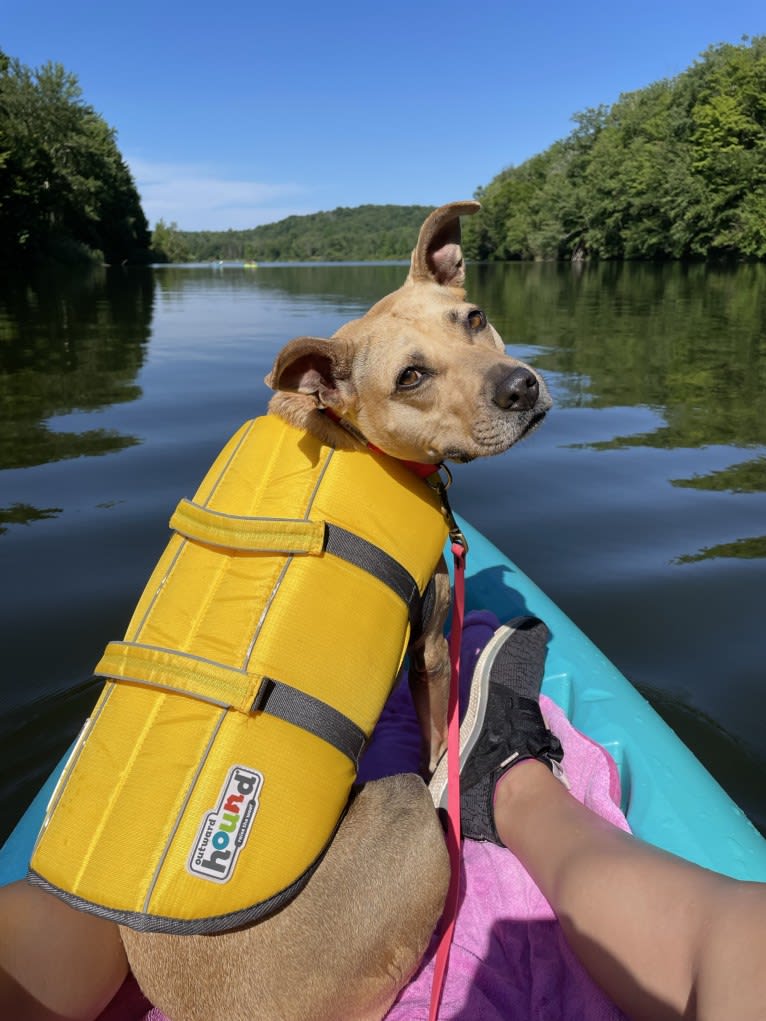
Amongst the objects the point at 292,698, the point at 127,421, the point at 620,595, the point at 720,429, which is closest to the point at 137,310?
the point at 127,421

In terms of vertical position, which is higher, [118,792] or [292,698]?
[292,698]

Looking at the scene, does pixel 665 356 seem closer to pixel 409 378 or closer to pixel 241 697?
pixel 409 378

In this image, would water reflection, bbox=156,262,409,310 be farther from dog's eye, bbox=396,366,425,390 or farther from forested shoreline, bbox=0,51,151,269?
dog's eye, bbox=396,366,425,390

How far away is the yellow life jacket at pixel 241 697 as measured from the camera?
81.4 inches

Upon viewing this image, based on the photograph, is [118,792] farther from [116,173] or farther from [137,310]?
[116,173]

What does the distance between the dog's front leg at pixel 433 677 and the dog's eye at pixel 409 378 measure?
904mm

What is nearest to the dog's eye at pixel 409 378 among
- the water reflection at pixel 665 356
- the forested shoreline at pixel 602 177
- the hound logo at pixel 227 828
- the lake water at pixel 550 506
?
the hound logo at pixel 227 828

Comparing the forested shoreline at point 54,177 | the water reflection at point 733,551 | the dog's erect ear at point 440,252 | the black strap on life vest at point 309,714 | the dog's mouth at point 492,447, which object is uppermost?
the forested shoreline at point 54,177

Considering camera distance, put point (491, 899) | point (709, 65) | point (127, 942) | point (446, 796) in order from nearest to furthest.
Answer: point (127, 942), point (491, 899), point (446, 796), point (709, 65)

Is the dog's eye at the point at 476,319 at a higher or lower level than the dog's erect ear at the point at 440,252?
lower

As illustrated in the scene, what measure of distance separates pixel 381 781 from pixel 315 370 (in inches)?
69.7

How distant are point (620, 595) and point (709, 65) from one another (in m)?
87.8

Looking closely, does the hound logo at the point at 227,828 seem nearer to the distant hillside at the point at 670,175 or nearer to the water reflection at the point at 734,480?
the water reflection at the point at 734,480

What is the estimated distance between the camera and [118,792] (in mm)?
2146
